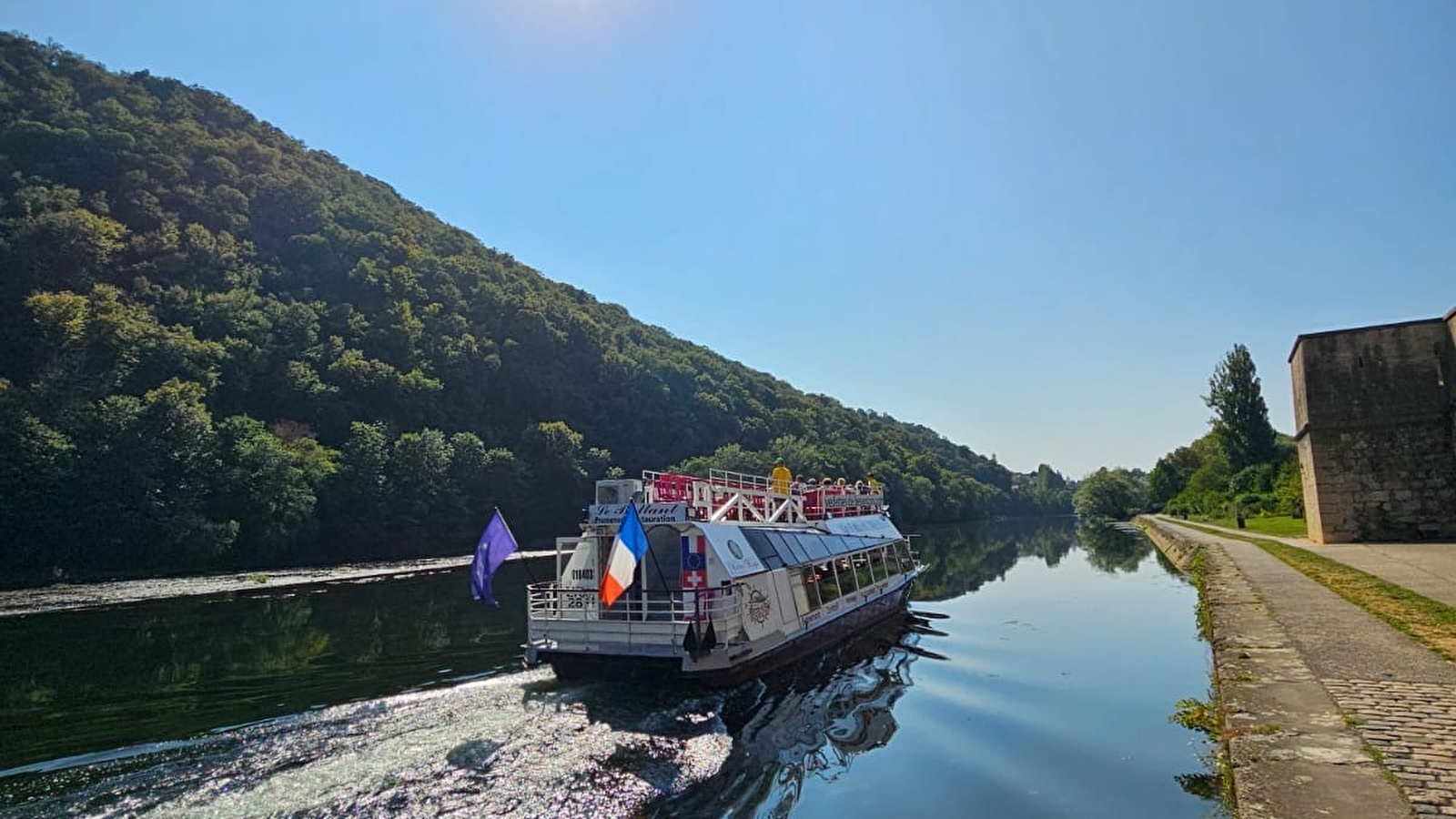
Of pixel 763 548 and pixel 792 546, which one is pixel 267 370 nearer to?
pixel 792 546

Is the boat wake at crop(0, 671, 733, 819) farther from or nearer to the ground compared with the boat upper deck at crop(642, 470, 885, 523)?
nearer to the ground

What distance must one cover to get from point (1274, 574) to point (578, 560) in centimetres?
2167

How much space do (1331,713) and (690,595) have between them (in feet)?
33.8

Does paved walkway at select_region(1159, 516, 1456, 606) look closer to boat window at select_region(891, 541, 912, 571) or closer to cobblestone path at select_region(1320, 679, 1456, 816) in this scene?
cobblestone path at select_region(1320, 679, 1456, 816)

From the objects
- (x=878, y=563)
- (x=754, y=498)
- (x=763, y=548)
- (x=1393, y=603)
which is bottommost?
(x=1393, y=603)

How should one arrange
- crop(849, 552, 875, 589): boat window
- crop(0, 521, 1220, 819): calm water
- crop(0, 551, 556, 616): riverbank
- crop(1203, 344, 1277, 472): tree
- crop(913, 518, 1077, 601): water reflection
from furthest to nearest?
crop(1203, 344, 1277, 472): tree, crop(913, 518, 1077, 601): water reflection, crop(0, 551, 556, 616): riverbank, crop(849, 552, 875, 589): boat window, crop(0, 521, 1220, 819): calm water

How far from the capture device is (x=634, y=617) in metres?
15.8

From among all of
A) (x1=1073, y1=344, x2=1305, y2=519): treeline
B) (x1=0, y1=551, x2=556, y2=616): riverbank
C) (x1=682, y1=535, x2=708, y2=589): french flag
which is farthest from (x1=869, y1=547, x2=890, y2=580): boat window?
(x1=1073, y1=344, x2=1305, y2=519): treeline

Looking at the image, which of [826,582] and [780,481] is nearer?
[826,582]

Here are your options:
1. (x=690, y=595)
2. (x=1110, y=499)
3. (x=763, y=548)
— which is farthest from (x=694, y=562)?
(x=1110, y=499)

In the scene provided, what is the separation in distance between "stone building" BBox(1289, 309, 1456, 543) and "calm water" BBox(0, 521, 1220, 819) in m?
14.8

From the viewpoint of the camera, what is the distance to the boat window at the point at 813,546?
20.1m

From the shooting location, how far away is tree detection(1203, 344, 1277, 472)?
77438 mm

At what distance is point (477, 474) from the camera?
7425 centimetres
